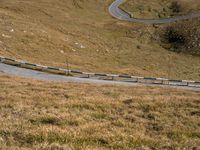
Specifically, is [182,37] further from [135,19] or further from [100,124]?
[100,124]

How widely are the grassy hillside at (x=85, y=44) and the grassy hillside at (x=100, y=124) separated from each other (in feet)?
101

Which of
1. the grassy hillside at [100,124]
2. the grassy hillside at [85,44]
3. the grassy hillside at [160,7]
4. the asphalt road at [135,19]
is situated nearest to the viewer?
the grassy hillside at [100,124]

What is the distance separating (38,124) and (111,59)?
47.2 meters

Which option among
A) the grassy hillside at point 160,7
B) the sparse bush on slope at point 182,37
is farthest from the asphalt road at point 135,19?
the sparse bush on slope at point 182,37

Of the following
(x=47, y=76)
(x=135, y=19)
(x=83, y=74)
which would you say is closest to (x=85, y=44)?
(x=83, y=74)

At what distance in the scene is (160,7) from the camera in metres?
110

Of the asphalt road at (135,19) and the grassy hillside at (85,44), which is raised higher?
the asphalt road at (135,19)

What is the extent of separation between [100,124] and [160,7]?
107m

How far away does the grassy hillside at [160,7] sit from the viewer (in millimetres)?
100181

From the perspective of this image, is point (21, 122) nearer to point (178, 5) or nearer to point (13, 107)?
point (13, 107)

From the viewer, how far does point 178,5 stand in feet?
355

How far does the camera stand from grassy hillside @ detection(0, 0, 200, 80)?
47219 mm

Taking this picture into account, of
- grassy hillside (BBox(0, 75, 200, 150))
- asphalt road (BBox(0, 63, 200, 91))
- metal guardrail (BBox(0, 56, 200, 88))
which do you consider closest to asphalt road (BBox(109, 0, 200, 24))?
metal guardrail (BBox(0, 56, 200, 88))

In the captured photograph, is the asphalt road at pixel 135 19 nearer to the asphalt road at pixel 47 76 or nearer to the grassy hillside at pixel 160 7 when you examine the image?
the grassy hillside at pixel 160 7
